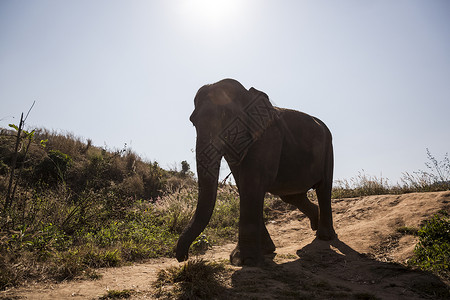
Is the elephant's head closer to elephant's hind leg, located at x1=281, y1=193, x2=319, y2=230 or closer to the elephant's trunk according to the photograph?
the elephant's trunk

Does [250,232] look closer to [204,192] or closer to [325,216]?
[204,192]

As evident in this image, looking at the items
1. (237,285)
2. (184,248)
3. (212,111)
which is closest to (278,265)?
(237,285)

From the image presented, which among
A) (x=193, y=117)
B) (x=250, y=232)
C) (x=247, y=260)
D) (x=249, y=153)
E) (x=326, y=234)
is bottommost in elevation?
(x=247, y=260)

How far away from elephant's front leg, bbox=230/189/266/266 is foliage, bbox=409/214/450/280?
2.02m

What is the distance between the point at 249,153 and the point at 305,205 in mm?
2399

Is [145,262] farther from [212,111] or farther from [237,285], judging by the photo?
[212,111]

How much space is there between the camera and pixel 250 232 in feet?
12.1

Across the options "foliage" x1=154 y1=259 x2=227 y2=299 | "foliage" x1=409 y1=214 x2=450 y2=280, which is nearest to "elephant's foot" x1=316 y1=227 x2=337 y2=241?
"foliage" x1=409 y1=214 x2=450 y2=280

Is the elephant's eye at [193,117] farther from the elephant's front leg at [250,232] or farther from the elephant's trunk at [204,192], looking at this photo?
the elephant's front leg at [250,232]

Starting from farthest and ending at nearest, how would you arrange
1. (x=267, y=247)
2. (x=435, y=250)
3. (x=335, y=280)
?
1. (x=267, y=247)
2. (x=435, y=250)
3. (x=335, y=280)

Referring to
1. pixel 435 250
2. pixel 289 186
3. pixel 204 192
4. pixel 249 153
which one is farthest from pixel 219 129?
pixel 435 250

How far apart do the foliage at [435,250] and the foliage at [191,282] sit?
253cm

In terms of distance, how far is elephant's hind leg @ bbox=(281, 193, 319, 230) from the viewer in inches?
219

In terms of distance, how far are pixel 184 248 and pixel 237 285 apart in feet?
2.21
